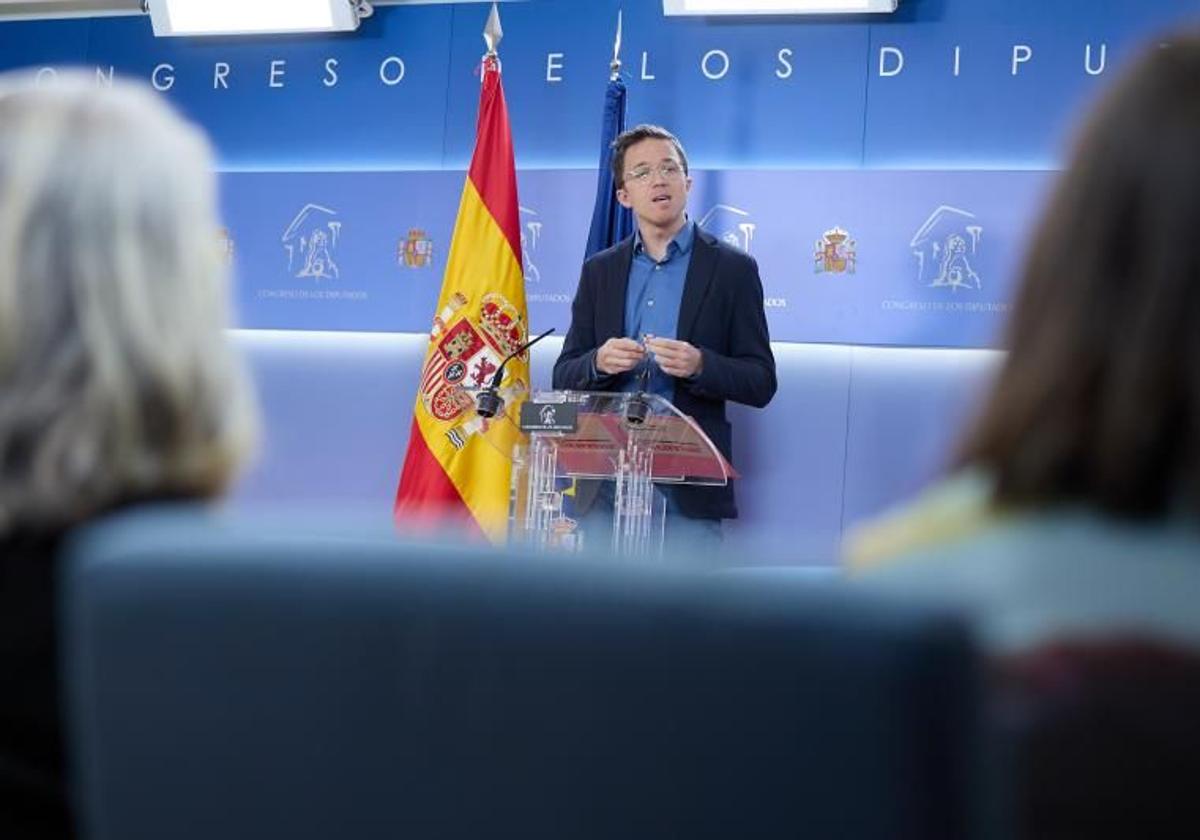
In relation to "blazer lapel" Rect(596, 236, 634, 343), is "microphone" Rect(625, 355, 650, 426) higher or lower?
lower

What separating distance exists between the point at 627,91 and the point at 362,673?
18.3 feet

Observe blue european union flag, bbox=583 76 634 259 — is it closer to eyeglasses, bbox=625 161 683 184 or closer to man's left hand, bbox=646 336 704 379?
eyeglasses, bbox=625 161 683 184

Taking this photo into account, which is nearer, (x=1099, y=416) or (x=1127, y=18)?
(x=1099, y=416)

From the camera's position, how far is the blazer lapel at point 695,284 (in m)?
5.05

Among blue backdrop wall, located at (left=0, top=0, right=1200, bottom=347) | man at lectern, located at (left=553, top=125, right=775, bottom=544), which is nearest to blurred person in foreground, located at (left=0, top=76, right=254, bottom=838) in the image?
man at lectern, located at (left=553, top=125, right=775, bottom=544)

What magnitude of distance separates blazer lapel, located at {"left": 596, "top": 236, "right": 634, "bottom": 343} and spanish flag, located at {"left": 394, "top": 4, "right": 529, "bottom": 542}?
55 centimetres

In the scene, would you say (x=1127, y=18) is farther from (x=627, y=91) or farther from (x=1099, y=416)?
(x=1099, y=416)

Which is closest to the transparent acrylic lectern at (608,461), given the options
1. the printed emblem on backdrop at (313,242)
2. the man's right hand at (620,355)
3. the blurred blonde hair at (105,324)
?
the man's right hand at (620,355)

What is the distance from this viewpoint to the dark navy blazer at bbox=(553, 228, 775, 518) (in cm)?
479

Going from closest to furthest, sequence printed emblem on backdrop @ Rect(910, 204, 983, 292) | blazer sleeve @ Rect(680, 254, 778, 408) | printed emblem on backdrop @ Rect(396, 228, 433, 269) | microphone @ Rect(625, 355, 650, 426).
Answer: microphone @ Rect(625, 355, 650, 426)
blazer sleeve @ Rect(680, 254, 778, 408)
printed emblem on backdrop @ Rect(910, 204, 983, 292)
printed emblem on backdrop @ Rect(396, 228, 433, 269)

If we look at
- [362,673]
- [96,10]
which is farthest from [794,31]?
[362,673]

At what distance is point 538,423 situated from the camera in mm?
4258

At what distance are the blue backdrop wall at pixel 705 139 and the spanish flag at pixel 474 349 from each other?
1.08 ft

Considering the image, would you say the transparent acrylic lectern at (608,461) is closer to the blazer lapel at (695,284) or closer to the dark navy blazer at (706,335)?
the dark navy blazer at (706,335)
